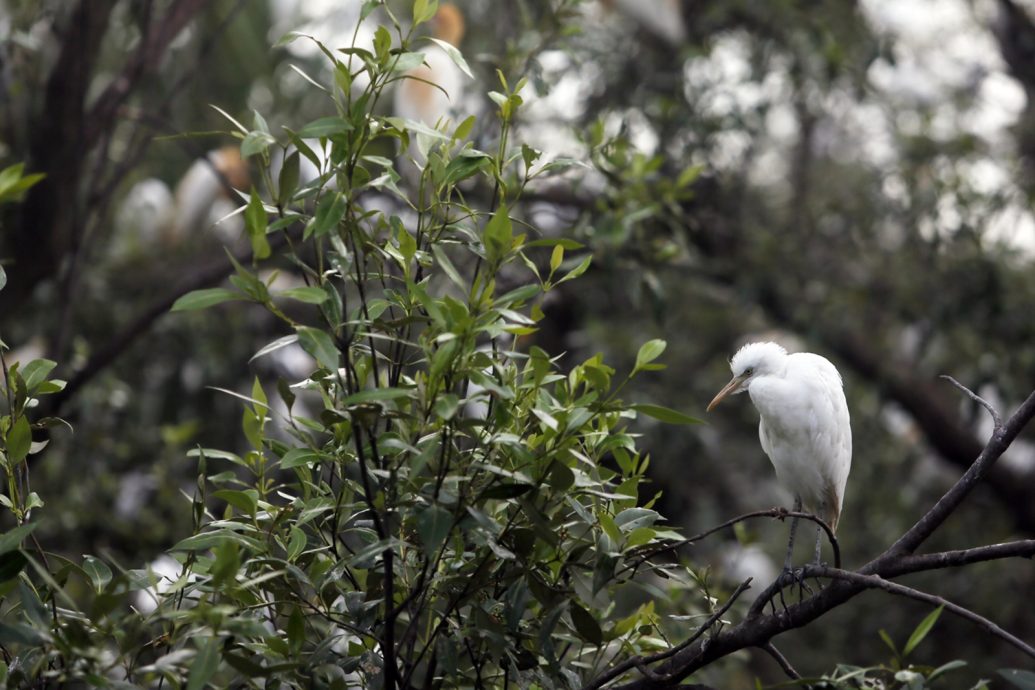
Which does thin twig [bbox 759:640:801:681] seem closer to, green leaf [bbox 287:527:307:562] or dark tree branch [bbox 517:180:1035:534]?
green leaf [bbox 287:527:307:562]

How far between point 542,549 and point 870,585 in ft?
1.01

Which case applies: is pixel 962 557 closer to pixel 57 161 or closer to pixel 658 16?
pixel 57 161

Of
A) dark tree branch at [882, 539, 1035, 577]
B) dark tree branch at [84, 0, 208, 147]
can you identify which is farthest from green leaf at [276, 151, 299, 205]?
dark tree branch at [84, 0, 208, 147]

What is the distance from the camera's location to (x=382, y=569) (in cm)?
107

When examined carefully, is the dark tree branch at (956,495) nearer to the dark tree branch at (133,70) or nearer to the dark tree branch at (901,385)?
the dark tree branch at (133,70)

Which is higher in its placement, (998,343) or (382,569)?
(382,569)

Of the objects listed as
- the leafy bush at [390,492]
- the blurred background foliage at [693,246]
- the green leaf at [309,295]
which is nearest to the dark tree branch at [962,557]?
the leafy bush at [390,492]

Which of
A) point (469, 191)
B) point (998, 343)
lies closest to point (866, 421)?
point (998, 343)

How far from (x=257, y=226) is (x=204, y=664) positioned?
0.35 metres

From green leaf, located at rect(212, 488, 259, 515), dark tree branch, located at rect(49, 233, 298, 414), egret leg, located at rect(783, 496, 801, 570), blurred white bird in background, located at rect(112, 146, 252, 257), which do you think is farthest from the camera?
blurred white bird in background, located at rect(112, 146, 252, 257)

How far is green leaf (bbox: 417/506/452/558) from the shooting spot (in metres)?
0.89

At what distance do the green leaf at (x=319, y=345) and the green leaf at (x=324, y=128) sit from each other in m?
0.16

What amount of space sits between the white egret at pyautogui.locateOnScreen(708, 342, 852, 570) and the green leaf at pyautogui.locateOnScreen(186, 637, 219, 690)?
758 mm

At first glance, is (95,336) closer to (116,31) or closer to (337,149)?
(116,31)
